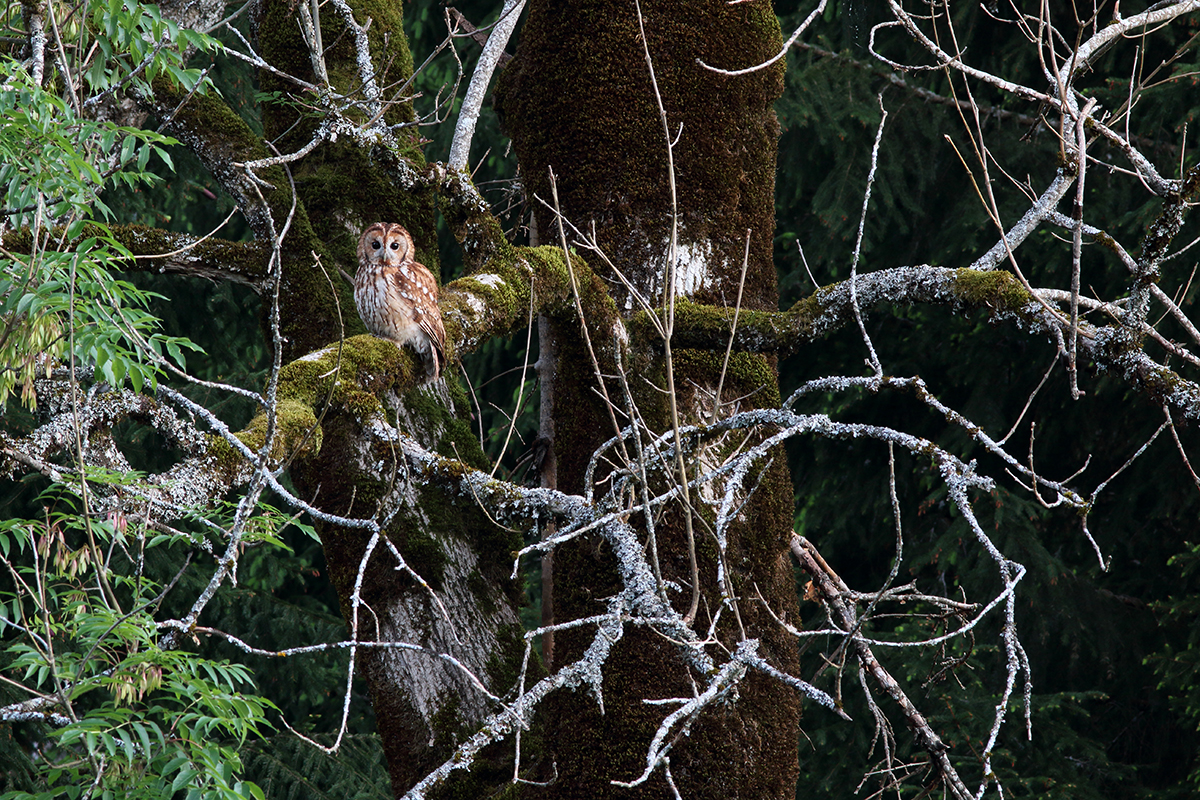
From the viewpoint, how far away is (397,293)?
344cm

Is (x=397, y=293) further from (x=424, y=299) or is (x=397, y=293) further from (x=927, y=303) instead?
(x=927, y=303)

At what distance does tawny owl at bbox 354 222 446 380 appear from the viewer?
321 cm

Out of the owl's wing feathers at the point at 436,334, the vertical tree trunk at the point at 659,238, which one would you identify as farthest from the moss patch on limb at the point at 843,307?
the owl's wing feathers at the point at 436,334

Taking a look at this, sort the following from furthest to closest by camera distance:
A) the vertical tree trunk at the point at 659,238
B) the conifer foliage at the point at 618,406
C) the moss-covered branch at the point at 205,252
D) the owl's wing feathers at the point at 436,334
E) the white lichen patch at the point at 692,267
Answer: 1. the moss-covered branch at the point at 205,252
2. the white lichen patch at the point at 692,267
3. the vertical tree trunk at the point at 659,238
4. the owl's wing feathers at the point at 436,334
5. the conifer foliage at the point at 618,406

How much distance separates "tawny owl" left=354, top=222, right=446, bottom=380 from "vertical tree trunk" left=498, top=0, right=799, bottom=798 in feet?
1.39

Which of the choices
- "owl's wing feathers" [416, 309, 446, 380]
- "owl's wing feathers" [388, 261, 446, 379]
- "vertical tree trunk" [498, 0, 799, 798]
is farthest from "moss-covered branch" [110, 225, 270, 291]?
"vertical tree trunk" [498, 0, 799, 798]

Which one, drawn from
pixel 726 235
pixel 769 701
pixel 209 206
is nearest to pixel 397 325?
pixel 726 235

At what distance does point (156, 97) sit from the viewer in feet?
12.4

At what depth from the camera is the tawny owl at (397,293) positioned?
321 cm

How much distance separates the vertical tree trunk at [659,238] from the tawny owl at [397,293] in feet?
1.39

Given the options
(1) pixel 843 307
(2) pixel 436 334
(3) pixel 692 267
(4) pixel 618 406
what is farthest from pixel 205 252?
(1) pixel 843 307

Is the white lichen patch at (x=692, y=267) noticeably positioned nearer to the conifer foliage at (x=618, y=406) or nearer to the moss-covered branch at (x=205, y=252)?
the conifer foliage at (x=618, y=406)

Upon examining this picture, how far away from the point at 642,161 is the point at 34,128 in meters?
1.79

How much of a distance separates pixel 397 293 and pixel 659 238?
0.83m
